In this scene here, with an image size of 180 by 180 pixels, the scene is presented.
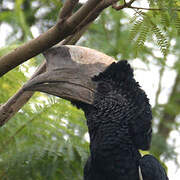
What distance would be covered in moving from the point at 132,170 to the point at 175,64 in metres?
4.15

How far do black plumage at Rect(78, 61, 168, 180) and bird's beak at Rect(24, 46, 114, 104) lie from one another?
0.30 feet

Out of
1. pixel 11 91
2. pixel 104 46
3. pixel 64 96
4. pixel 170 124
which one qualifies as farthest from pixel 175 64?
pixel 64 96

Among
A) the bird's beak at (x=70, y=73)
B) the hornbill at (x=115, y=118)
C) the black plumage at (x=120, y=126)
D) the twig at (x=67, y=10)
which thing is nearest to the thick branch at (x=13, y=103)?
the bird's beak at (x=70, y=73)

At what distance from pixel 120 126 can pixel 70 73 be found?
0.59 meters

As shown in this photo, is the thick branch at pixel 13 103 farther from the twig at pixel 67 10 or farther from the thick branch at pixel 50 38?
the twig at pixel 67 10

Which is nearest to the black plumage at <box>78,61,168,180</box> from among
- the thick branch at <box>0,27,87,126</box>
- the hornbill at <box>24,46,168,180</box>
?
the hornbill at <box>24,46,168,180</box>

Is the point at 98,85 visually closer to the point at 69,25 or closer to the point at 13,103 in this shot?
the point at 13,103

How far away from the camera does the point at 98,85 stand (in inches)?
125

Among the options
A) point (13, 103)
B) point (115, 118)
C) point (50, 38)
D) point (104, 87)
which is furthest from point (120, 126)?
point (50, 38)

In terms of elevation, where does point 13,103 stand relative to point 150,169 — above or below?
above

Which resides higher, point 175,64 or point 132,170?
point 175,64

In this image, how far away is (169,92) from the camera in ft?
27.3

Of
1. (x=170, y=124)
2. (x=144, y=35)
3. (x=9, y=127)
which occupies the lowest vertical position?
(x=170, y=124)

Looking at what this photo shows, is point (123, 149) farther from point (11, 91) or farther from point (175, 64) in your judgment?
point (175, 64)
